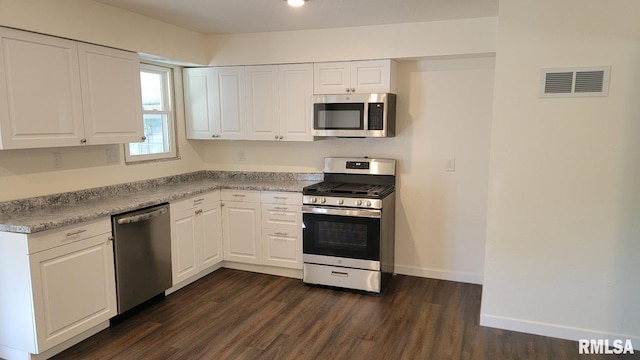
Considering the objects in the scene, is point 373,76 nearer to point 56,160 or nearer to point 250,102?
point 250,102

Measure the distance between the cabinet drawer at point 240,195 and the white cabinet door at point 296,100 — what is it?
652mm

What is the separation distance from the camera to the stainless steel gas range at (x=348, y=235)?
11.9ft

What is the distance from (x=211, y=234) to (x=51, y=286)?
1.63m

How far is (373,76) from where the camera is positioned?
3799 mm

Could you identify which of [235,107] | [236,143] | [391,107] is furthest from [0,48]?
[391,107]

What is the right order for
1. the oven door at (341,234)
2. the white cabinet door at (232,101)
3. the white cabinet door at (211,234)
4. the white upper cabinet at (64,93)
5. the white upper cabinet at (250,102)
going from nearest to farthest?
the white upper cabinet at (64,93)
the oven door at (341,234)
the white cabinet door at (211,234)
the white upper cabinet at (250,102)
the white cabinet door at (232,101)

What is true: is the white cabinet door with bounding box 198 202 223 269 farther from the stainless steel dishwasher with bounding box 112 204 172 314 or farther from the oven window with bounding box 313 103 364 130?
the oven window with bounding box 313 103 364 130

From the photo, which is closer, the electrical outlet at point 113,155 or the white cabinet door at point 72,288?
the white cabinet door at point 72,288

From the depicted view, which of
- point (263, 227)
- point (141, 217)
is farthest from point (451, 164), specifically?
point (141, 217)

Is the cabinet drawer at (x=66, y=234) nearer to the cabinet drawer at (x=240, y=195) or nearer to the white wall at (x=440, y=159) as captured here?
the cabinet drawer at (x=240, y=195)

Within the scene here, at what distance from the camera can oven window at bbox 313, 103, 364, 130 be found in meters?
3.79

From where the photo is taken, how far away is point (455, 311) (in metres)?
3.37
